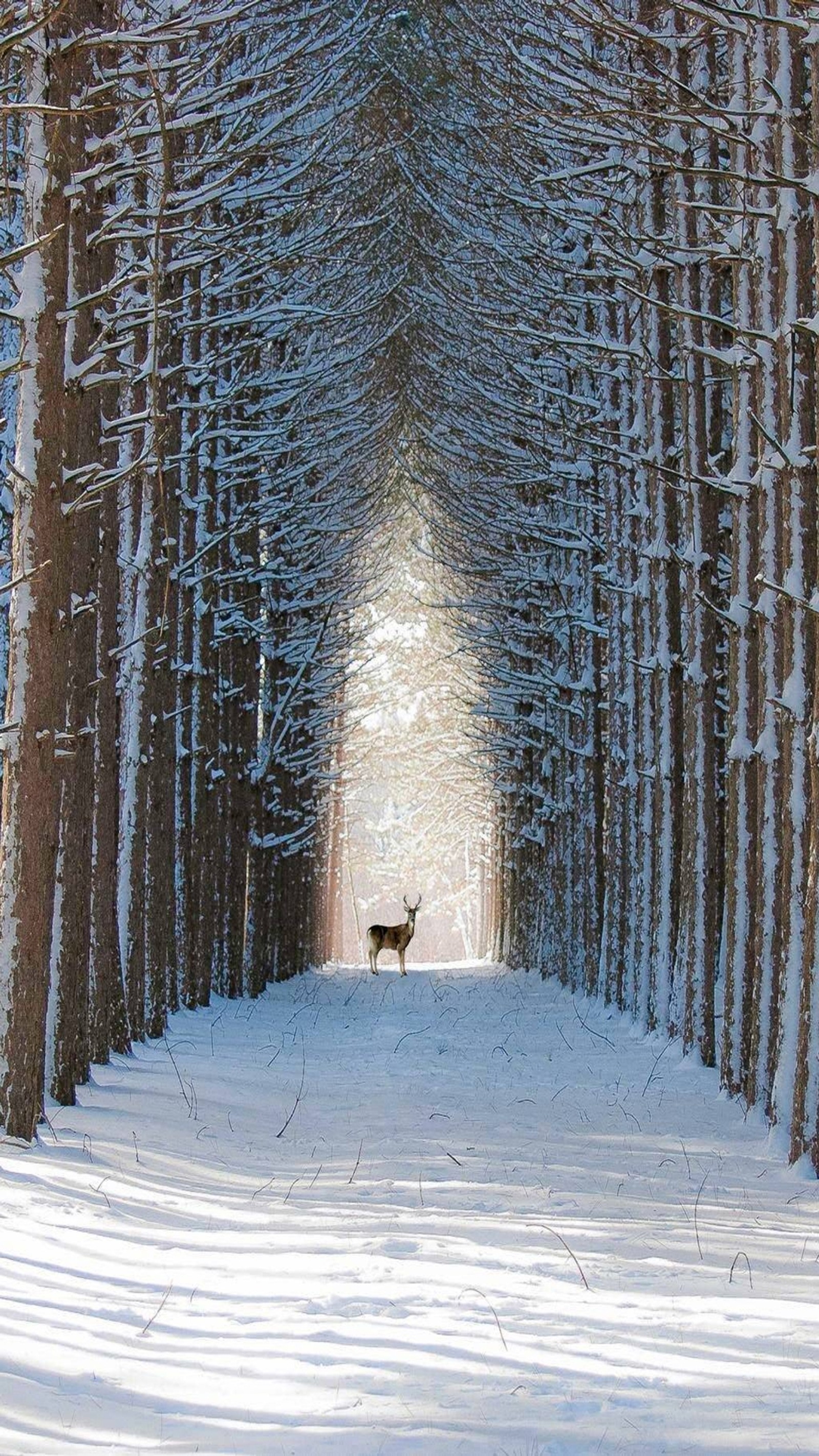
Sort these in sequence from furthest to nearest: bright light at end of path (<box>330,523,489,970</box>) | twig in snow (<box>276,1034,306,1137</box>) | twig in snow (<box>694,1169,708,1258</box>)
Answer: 1. bright light at end of path (<box>330,523,489,970</box>)
2. twig in snow (<box>276,1034,306,1137</box>)
3. twig in snow (<box>694,1169,708,1258</box>)

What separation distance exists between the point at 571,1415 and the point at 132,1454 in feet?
3.70

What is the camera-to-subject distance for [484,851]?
170 ft

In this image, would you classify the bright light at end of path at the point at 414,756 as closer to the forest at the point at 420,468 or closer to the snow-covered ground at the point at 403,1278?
the forest at the point at 420,468

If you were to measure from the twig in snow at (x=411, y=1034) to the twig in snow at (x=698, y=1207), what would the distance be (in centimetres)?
715

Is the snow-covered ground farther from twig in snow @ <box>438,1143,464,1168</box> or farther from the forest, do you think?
the forest

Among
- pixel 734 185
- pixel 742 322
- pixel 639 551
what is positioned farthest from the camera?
pixel 639 551

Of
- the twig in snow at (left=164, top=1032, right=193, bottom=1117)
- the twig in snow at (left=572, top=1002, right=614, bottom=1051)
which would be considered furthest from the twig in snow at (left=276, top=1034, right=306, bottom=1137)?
the twig in snow at (left=572, top=1002, right=614, bottom=1051)

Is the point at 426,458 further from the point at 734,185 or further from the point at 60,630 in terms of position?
the point at 60,630

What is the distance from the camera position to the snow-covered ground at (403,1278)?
4191 millimetres

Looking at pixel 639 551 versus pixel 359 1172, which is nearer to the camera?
pixel 359 1172

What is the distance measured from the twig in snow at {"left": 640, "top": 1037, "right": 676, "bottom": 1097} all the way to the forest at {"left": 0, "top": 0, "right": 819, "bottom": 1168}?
130mm

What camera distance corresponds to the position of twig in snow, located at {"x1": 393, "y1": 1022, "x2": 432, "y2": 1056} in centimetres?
1617

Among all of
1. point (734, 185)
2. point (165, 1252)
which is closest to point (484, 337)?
point (734, 185)

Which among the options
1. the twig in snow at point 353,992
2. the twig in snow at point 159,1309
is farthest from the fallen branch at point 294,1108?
the twig in snow at point 353,992
